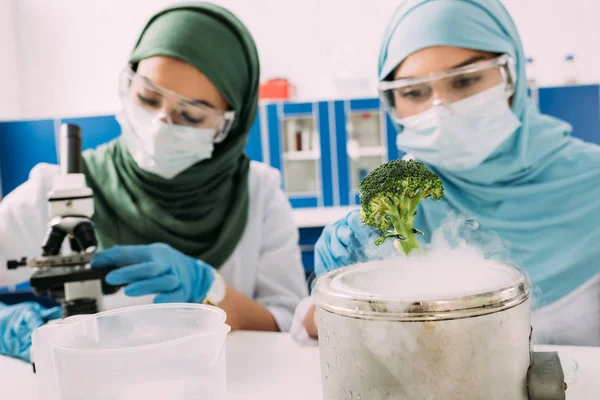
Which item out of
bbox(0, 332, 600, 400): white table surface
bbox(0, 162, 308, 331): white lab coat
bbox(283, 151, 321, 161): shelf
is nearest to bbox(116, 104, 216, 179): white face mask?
bbox(0, 162, 308, 331): white lab coat

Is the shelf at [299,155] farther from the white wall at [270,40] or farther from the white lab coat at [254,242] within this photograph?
the white lab coat at [254,242]

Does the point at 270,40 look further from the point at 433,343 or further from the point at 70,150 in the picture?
the point at 433,343

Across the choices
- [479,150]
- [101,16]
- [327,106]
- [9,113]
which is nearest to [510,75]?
[479,150]

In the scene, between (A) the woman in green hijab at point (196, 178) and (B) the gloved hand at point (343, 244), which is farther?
(A) the woman in green hijab at point (196, 178)

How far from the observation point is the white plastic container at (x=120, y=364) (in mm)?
536

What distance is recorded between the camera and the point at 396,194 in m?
0.48

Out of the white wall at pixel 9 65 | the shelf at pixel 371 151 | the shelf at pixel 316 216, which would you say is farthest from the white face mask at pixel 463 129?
the white wall at pixel 9 65

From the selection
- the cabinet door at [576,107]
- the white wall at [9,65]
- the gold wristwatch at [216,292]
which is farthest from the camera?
the white wall at [9,65]

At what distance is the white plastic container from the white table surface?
20 cm

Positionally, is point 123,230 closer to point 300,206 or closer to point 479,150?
point 479,150

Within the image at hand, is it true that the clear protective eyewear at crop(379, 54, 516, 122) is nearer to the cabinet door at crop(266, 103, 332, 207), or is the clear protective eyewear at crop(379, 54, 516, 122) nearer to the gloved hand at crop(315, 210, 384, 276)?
the gloved hand at crop(315, 210, 384, 276)

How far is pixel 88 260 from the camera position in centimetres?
101

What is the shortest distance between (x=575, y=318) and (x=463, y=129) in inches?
22.8

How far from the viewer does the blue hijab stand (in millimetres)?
1331
